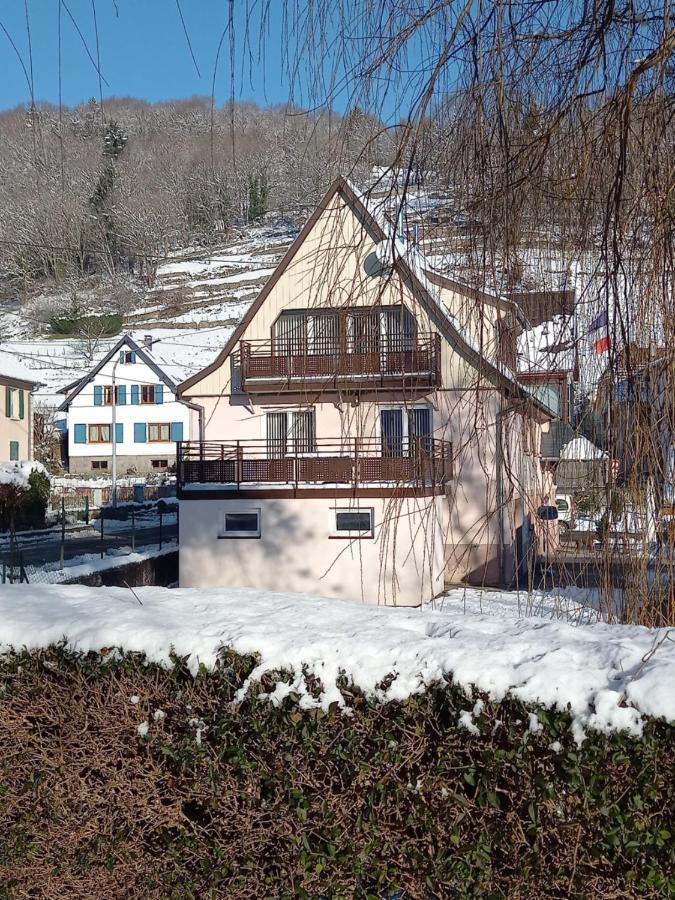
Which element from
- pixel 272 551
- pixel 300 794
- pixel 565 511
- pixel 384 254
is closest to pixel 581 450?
pixel 565 511

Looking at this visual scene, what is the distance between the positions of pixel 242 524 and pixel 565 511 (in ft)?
44.4

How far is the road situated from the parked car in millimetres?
15348

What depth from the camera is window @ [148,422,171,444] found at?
45.7 meters

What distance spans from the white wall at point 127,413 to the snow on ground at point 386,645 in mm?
42351

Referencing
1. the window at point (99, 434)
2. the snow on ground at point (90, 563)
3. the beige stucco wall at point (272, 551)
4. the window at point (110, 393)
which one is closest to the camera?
the snow on ground at point (90, 563)

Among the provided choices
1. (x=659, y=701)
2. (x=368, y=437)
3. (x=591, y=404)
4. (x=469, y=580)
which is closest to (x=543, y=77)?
(x=591, y=404)

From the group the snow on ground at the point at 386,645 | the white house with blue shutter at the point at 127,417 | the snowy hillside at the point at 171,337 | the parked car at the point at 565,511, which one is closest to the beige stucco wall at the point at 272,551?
the snow on ground at the point at 386,645

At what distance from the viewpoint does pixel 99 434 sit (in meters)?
46.4

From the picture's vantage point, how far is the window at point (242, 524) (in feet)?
52.5

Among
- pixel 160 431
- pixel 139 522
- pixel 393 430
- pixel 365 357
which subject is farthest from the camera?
pixel 160 431

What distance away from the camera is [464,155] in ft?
8.58

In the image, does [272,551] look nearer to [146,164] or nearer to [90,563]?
[90,563]

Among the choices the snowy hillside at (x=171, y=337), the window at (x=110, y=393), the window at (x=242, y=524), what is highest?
the snowy hillside at (x=171, y=337)

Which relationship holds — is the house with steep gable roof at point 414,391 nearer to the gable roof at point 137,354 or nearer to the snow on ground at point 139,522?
the snow on ground at point 139,522
